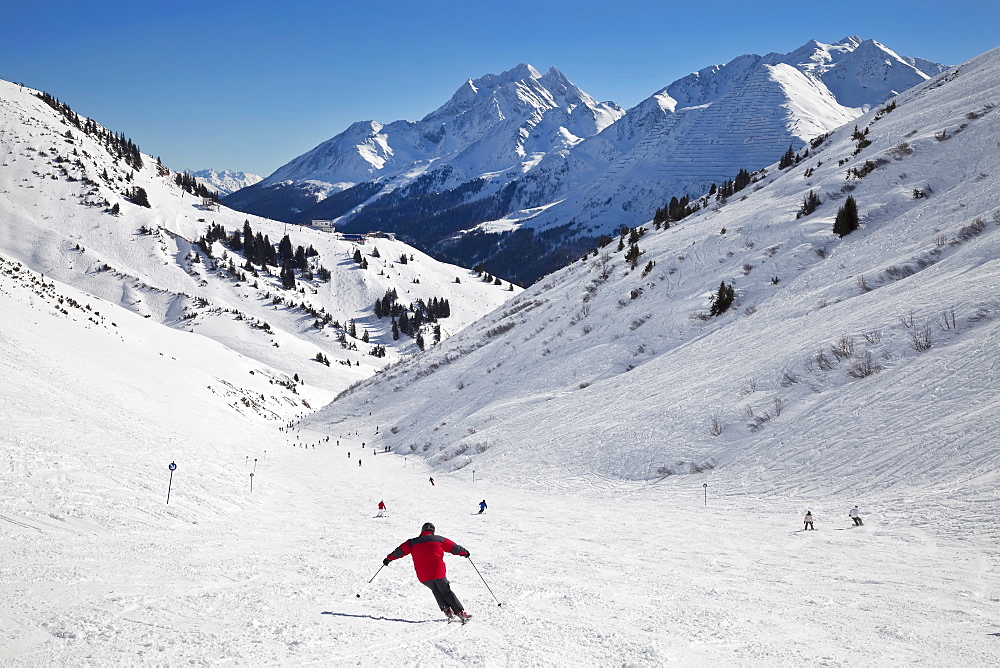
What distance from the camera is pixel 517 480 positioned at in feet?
78.5

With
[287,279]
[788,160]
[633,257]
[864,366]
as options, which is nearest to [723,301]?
[864,366]

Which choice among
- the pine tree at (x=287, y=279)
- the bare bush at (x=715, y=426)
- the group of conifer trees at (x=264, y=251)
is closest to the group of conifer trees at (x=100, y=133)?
the group of conifer trees at (x=264, y=251)

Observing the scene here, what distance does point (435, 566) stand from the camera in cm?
834

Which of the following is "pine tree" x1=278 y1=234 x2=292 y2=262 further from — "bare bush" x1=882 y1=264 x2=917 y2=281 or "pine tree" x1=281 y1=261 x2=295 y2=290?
"bare bush" x1=882 y1=264 x2=917 y2=281

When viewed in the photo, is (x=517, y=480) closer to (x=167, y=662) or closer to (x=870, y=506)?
(x=870, y=506)

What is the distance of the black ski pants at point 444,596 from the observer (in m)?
8.18

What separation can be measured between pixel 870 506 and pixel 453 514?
493 inches

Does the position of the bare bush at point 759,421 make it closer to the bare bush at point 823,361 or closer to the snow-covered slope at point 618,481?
the snow-covered slope at point 618,481

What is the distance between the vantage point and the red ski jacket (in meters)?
8.34

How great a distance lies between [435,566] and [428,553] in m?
0.23

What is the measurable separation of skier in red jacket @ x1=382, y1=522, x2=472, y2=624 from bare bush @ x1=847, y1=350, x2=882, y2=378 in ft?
56.5

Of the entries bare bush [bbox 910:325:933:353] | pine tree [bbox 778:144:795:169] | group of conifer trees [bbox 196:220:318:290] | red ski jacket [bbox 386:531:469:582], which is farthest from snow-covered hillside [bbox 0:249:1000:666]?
group of conifer trees [bbox 196:220:318:290]

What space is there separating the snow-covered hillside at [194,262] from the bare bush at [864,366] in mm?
79929

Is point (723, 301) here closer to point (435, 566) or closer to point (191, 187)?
point (435, 566)
